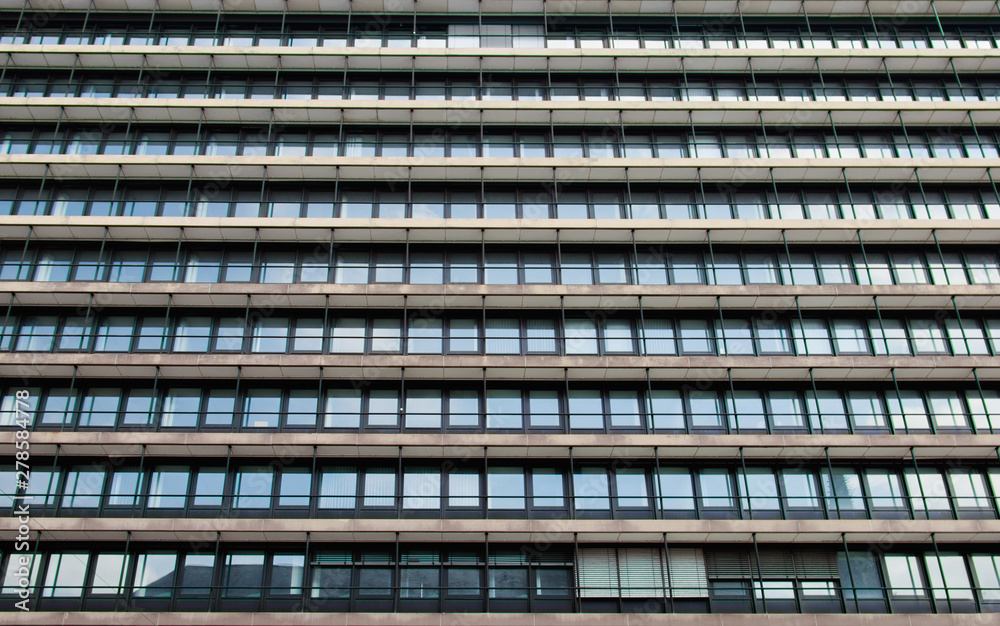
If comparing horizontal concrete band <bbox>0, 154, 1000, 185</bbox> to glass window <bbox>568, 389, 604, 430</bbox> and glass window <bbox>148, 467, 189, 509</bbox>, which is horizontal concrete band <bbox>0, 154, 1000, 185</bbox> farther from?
glass window <bbox>148, 467, 189, 509</bbox>

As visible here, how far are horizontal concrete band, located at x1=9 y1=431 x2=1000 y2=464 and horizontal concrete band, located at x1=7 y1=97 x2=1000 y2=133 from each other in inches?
489

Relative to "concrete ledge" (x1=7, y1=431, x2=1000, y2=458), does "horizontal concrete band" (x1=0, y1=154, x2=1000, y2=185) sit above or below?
above

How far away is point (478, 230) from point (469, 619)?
1287cm

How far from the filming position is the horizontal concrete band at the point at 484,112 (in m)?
29.9

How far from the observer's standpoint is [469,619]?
22.4 m

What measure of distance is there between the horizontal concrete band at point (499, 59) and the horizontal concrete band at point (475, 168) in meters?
4.73

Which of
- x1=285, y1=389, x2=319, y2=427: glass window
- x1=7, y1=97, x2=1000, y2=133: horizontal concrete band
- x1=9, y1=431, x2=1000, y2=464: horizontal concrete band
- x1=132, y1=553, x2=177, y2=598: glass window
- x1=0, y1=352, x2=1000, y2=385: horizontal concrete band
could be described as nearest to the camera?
x1=132, y1=553, x2=177, y2=598: glass window

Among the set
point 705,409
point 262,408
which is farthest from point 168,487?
point 705,409

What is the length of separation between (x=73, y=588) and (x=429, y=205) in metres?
17.0

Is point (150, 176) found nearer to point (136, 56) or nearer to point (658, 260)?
point (136, 56)

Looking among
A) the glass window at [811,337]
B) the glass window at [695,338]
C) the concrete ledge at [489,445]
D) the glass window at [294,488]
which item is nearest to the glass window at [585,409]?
the concrete ledge at [489,445]

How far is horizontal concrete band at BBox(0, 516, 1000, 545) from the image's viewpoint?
23547 millimetres

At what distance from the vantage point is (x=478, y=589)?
24094 millimetres

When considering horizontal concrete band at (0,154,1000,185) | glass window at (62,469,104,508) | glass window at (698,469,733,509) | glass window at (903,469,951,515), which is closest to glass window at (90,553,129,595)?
glass window at (62,469,104,508)
